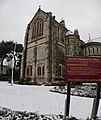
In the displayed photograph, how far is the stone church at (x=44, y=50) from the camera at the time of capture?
33.1 m

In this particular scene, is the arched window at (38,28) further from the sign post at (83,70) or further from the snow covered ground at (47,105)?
the sign post at (83,70)

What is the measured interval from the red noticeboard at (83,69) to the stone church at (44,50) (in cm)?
2441

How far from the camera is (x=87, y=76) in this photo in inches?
299

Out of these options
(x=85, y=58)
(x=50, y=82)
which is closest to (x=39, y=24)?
(x=50, y=82)

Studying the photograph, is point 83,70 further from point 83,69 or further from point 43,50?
point 43,50

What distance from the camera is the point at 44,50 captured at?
114ft

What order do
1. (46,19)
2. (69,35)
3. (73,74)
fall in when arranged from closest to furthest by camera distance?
(73,74), (46,19), (69,35)

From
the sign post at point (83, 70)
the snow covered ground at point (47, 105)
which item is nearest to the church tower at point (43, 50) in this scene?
the snow covered ground at point (47, 105)

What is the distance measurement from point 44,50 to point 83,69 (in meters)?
27.3

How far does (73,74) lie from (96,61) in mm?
1340

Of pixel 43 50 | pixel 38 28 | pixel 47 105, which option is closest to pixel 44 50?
pixel 43 50

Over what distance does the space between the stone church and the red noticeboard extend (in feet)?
80.1

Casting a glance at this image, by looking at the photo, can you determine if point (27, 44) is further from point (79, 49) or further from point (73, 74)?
point (73, 74)

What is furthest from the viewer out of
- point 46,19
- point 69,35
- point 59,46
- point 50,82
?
point 69,35
